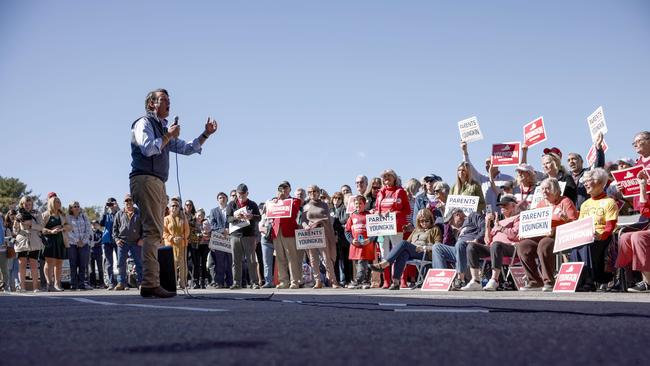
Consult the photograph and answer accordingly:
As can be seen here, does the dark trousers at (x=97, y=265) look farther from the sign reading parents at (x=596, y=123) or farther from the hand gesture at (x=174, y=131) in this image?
the hand gesture at (x=174, y=131)

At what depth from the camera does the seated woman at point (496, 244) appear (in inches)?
517

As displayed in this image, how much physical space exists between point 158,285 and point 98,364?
6.50 metres

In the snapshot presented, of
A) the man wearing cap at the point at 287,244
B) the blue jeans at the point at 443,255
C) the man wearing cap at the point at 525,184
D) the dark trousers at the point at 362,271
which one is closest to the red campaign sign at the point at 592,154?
the man wearing cap at the point at 525,184

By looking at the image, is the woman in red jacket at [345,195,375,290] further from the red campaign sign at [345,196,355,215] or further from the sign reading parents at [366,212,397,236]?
the sign reading parents at [366,212,397,236]

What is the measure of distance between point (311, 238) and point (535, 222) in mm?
5992

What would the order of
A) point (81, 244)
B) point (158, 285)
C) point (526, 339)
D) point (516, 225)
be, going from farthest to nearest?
point (81, 244), point (516, 225), point (158, 285), point (526, 339)

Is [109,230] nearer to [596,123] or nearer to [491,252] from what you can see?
[491,252]

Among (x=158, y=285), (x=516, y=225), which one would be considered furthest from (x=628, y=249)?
(x=158, y=285)

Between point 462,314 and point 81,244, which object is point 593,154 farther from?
→ point 81,244

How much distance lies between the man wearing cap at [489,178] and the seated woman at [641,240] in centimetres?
315

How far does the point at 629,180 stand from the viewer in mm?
11820

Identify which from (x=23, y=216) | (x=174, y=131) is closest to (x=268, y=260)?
(x=23, y=216)

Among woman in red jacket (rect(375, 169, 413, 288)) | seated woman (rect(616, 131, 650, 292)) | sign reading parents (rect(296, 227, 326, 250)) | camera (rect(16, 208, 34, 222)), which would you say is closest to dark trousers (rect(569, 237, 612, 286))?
seated woman (rect(616, 131, 650, 292))

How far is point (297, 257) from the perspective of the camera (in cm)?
1816
